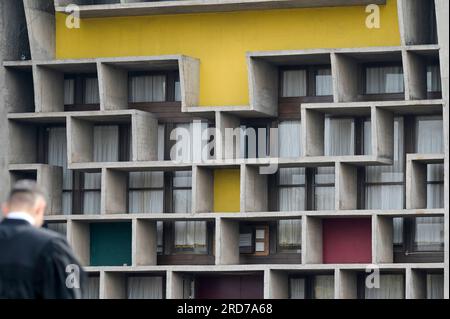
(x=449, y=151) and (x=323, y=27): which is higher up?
(x=323, y=27)

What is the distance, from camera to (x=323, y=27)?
79.4 ft

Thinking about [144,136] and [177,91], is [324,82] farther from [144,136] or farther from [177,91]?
[144,136]

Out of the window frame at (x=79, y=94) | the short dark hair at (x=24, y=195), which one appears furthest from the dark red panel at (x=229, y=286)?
the short dark hair at (x=24, y=195)

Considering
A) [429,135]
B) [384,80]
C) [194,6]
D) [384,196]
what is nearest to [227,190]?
[384,196]

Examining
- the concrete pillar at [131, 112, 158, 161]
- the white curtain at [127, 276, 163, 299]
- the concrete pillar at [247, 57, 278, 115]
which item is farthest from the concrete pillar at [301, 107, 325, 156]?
the white curtain at [127, 276, 163, 299]

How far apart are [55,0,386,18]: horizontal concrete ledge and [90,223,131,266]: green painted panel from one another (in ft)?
10.6

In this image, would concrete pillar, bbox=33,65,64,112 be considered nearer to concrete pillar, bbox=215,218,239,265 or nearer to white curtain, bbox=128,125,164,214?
white curtain, bbox=128,125,164,214

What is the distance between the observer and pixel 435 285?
23484mm

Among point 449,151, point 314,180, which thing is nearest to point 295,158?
point 314,180

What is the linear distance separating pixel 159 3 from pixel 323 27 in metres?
2.45

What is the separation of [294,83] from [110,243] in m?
3.77

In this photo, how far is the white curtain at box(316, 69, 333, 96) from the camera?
79.4 ft

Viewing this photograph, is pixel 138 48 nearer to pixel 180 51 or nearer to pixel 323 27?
pixel 180 51
